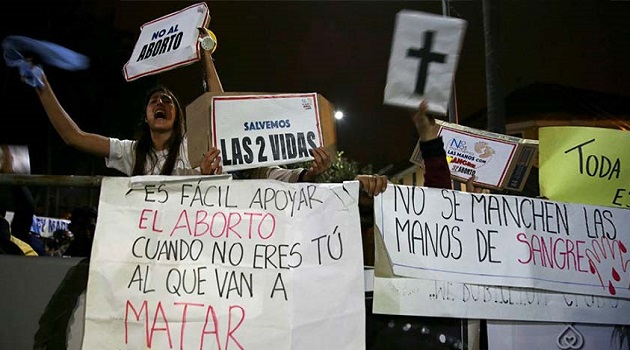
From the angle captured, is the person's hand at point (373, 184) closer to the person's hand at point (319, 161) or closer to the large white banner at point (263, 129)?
the person's hand at point (319, 161)

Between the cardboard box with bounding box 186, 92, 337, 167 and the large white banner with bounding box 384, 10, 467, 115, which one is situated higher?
the large white banner with bounding box 384, 10, 467, 115

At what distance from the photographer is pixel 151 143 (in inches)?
147

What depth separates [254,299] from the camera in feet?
9.95

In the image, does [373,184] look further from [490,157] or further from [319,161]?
[490,157]

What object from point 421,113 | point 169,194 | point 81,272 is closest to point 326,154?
point 421,113

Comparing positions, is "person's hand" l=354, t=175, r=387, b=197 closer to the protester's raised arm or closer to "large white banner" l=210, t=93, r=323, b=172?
"large white banner" l=210, t=93, r=323, b=172

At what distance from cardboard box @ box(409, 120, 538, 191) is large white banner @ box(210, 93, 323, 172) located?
1.96 metres

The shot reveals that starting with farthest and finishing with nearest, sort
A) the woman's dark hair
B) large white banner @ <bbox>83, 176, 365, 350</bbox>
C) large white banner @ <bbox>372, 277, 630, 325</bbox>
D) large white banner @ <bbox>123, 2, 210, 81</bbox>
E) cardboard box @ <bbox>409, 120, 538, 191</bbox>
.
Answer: cardboard box @ <bbox>409, 120, 538, 191</bbox>, large white banner @ <bbox>123, 2, 210, 81</bbox>, the woman's dark hair, large white banner @ <bbox>372, 277, 630, 325</bbox>, large white banner @ <bbox>83, 176, 365, 350</bbox>

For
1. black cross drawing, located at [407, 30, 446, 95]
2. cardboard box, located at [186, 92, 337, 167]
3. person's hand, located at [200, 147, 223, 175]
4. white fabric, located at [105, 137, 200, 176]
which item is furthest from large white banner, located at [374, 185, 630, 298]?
white fabric, located at [105, 137, 200, 176]

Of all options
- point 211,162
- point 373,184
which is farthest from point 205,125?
point 373,184

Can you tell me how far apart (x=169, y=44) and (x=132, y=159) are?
82cm

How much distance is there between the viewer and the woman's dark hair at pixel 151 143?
11.7 feet

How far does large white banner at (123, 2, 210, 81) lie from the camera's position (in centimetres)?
396

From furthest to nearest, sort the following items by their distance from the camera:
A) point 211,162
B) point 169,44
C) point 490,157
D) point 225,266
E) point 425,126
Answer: point 490,157 → point 169,44 → point 425,126 → point 211,162 → point 225,266
